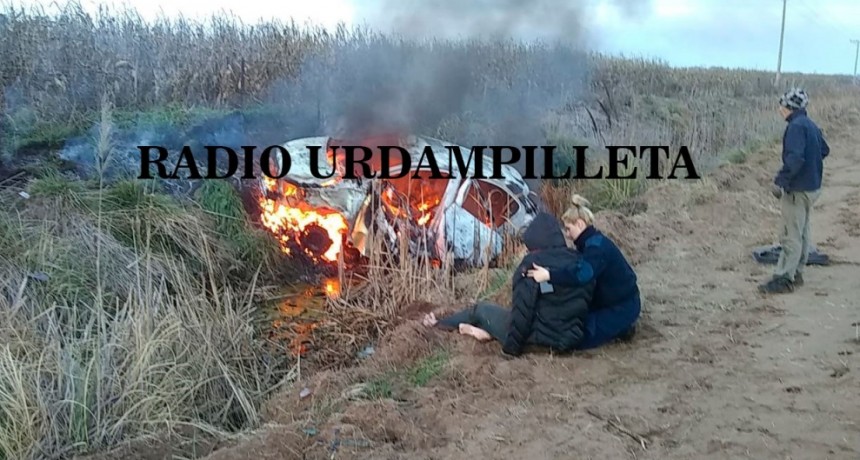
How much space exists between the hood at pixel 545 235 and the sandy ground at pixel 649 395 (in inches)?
30.3

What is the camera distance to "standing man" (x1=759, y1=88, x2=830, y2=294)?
647 centimetres

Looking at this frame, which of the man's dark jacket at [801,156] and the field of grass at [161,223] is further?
the man's dark jacket at [801,156]

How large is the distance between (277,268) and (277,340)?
2.41m

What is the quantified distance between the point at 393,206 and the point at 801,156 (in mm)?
4347

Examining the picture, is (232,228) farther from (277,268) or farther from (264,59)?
(264,59)

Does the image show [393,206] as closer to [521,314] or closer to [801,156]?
[521,314]

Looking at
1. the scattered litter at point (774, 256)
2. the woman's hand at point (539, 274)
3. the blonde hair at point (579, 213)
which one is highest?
the blonde hair at point (579, 213)

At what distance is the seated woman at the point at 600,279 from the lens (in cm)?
534

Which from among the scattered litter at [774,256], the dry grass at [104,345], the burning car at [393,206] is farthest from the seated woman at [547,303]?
the scattered litter at [774,256]

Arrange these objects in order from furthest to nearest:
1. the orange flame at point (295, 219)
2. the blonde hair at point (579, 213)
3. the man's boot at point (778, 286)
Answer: the orange flame at point (295, 219) < the man's boot at point (778, 286) < the blonde hair at point (579, 213)

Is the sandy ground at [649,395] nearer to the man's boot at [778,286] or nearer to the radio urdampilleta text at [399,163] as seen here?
the man's boot at [778,286]

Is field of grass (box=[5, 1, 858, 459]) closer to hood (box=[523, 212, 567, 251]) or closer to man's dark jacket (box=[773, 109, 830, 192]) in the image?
hood (box=[523, 212, 567, 251])

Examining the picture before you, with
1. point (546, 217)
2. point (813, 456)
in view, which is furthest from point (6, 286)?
point (813, 456)

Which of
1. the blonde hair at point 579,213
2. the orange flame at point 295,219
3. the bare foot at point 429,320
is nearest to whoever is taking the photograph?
the blonde hair at point 579,213
